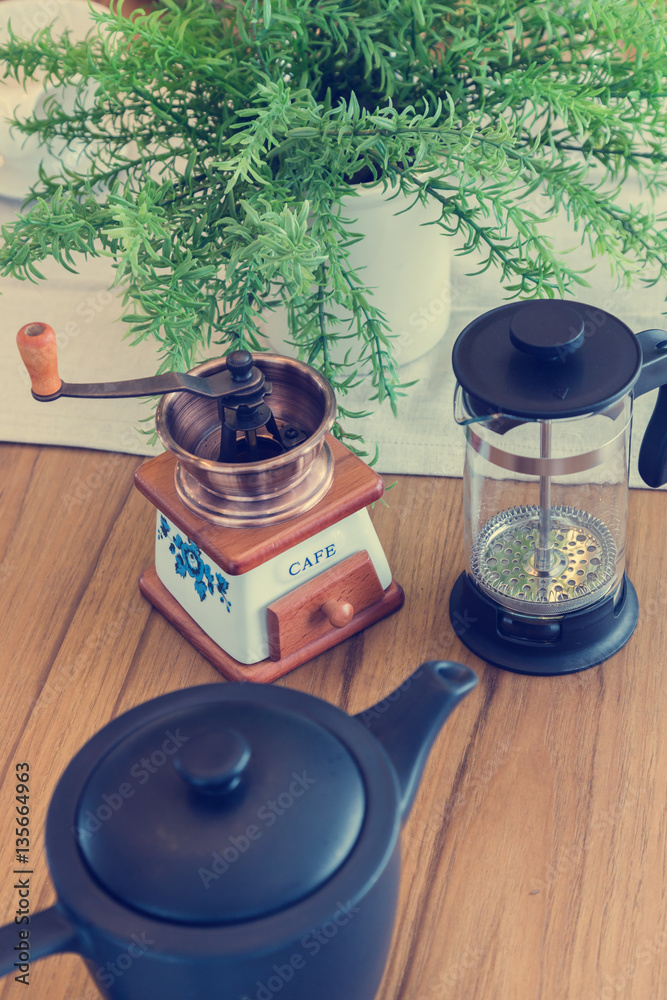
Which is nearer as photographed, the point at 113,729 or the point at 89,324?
the point at 113,729

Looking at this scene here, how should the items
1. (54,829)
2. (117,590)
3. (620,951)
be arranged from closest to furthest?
(54,829) → (620,951) → (117,590)

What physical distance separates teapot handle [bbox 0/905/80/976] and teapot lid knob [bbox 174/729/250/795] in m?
0.08

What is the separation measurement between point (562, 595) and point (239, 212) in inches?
13.8

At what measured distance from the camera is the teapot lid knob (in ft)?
1.27

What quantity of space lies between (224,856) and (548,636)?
0.35 m

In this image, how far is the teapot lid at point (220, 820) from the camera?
39cm

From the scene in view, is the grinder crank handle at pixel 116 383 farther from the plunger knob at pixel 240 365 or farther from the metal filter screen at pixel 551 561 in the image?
the metal filter screen at pixel 551 561

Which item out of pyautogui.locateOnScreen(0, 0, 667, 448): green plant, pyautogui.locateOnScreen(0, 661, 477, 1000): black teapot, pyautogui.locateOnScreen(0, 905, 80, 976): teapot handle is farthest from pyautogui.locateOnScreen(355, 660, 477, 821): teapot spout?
pyautogui.locateOnScreen(0, 0, 667, 448): green plant

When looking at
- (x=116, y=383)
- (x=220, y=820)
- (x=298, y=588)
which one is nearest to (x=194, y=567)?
(x=298, y=588)

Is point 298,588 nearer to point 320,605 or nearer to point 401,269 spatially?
point 320,605

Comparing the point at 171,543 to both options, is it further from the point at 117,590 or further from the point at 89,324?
the point at 89,324

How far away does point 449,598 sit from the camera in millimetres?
742

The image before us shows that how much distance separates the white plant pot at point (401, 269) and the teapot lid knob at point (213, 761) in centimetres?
42

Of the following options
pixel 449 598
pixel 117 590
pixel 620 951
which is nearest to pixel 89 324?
pixel 117 590
